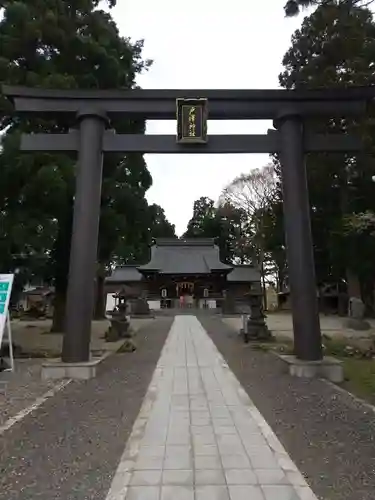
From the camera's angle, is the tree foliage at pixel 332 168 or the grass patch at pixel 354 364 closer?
the grass patch at pixel 354 364

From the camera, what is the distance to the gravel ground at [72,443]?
11.9 feet

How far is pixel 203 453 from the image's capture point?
4355 millimetres

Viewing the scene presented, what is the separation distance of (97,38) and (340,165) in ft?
46.0

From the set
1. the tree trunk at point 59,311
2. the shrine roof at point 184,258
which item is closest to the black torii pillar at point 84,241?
the tree trunk at point 59,311

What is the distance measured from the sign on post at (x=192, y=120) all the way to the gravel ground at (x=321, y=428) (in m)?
4.42

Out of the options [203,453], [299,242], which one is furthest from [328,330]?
[203,453]

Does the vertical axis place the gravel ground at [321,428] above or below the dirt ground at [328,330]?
below

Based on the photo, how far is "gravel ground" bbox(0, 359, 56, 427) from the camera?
639 cm

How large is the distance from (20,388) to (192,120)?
216 inches

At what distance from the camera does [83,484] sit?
366 cm

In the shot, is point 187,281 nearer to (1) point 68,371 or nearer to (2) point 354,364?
(2) point 354,364

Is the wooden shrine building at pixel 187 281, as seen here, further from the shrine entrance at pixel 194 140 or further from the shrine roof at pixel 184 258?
the shrine entrance at pixel 194 140

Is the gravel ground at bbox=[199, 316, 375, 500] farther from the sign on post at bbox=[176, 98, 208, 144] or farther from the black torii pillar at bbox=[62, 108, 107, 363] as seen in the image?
the sign on post at bbox=[176, 98, 208, 144]

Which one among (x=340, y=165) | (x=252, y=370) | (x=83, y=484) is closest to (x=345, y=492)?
(x=83, y=484)
